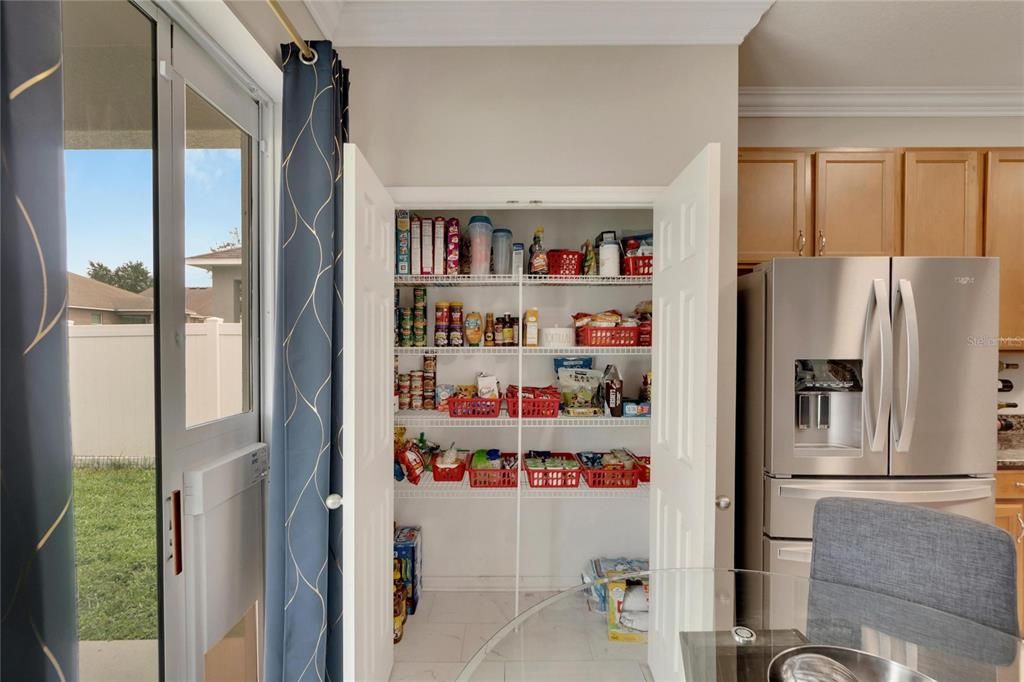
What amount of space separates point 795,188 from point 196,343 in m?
2.68

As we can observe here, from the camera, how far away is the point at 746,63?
2186mm

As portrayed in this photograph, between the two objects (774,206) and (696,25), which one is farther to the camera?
(774,206)

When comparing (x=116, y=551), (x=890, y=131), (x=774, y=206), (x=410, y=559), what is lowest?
(x=410, y=559)

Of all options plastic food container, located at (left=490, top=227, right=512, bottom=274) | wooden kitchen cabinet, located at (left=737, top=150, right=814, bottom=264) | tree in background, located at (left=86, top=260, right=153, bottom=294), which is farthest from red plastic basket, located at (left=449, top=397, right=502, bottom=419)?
wooden kitchen cabinet, located at (left=737, top=150, right=814, bottom=264)

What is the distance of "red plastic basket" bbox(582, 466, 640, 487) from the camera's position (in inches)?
89.0

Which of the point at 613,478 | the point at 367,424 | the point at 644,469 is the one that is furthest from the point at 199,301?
the point at 644,469

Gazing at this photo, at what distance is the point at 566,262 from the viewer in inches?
90.1

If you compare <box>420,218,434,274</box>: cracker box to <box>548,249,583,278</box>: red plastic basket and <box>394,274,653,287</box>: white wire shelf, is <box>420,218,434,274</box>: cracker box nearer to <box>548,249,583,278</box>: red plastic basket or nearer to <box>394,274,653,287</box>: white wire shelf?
<box>394,274,653,287</box>: white wire shelf

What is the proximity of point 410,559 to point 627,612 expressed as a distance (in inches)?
51.2

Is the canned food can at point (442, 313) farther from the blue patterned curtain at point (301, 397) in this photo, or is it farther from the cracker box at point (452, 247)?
the blue patterned curtain at point (301, 397)

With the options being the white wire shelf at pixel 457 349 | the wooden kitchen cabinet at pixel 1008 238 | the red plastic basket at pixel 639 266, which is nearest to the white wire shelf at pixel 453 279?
the white wire shelf at pixel 457 349

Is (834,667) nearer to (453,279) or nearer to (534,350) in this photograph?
(534,350)

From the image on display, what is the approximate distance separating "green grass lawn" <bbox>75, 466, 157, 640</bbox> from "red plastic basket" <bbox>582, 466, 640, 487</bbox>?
1.72 meters

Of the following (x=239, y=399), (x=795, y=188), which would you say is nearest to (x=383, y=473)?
(x=239, y=399)
